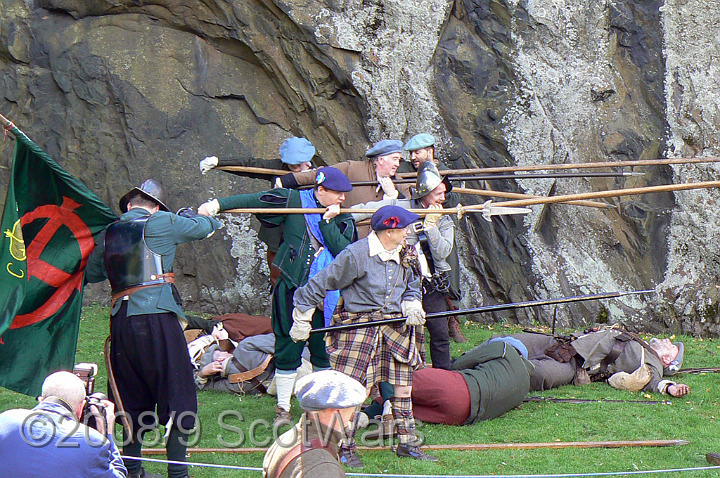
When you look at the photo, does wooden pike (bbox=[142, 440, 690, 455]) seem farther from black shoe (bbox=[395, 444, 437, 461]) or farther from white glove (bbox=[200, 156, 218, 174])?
white glove (bbox=[200, 156, 218, 174])

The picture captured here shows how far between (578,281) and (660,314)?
938mm

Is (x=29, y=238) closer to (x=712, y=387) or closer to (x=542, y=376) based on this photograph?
(x=542, y=376)

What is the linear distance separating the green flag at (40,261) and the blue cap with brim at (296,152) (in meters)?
1.78

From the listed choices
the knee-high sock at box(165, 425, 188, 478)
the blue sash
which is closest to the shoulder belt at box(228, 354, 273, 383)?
the blue sash

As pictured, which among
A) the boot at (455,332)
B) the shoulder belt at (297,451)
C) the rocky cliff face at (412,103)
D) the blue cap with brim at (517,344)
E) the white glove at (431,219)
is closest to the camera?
the shoulder belt at (297,451)

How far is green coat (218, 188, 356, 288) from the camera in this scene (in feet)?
18.4

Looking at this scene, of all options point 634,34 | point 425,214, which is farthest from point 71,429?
point 634,34

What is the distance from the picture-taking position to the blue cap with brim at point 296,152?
20.8 feet

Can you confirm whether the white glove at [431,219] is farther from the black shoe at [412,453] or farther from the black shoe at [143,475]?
the black shoe at [143,475]

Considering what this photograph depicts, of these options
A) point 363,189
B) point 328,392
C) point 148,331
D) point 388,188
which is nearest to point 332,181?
point 388,188

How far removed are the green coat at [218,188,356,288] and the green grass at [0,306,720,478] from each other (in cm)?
106

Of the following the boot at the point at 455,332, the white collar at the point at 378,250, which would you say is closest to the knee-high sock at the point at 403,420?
the white collar at the point at 378,250

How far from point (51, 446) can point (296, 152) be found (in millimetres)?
3794

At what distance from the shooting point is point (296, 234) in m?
5.71
